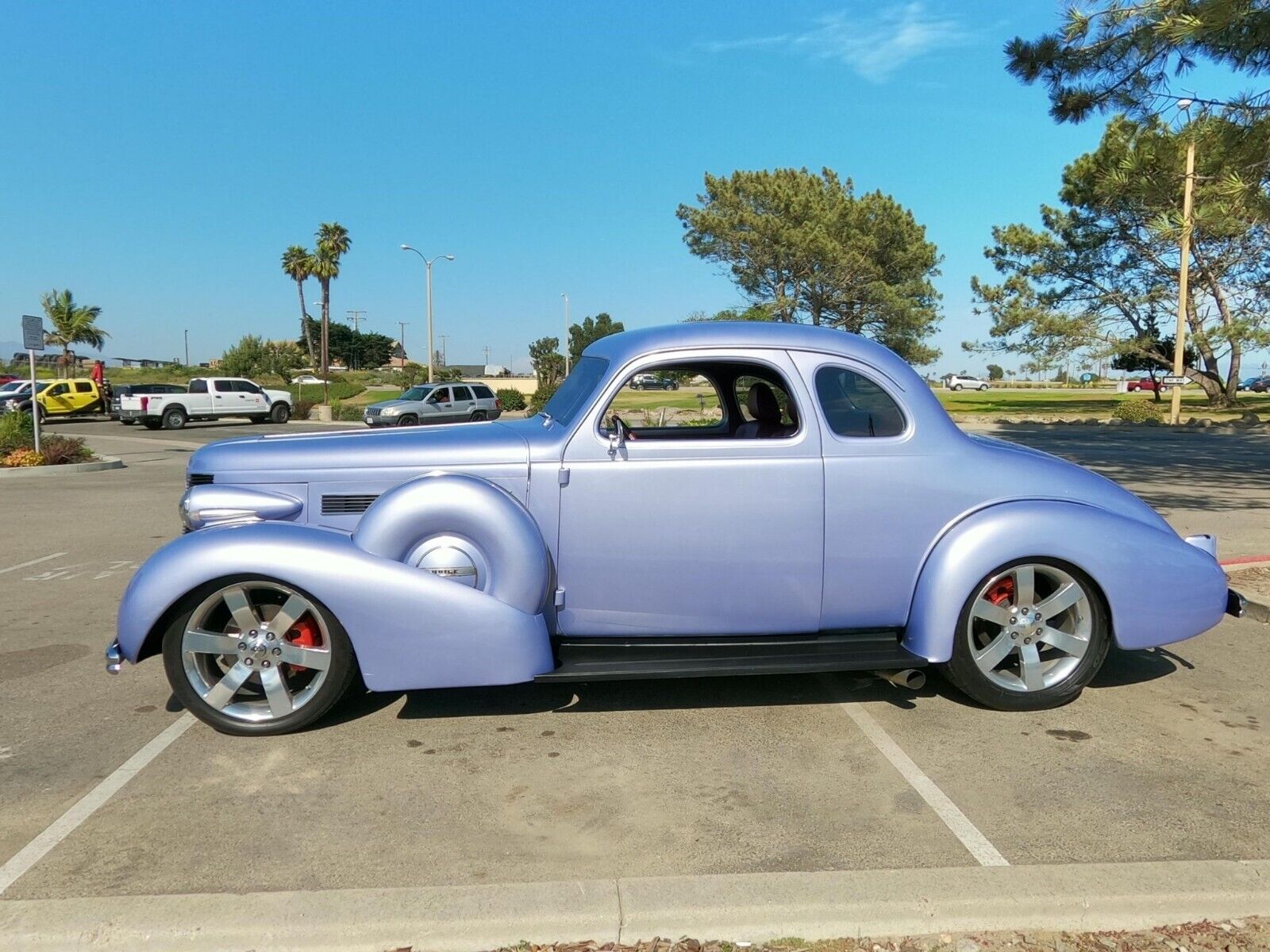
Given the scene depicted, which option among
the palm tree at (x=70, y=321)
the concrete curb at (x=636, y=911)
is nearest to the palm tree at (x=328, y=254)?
the palm tree at (x=70, y=321)

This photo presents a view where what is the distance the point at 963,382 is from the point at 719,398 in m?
110

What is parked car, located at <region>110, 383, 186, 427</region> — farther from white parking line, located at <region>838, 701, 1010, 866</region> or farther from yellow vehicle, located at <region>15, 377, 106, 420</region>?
Result: white parking line, located at <region>838, 701, 1010, 866</region>

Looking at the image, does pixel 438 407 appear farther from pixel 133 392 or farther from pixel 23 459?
pixel 23 459

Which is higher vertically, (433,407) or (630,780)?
(433,407)

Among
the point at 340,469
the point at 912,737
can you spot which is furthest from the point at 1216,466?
the point at 340,469

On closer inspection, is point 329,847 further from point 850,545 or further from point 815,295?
point 815,295

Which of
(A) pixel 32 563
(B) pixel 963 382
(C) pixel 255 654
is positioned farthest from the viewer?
(B) pixel 963 382

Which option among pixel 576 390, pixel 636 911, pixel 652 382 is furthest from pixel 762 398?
pixel 636 911

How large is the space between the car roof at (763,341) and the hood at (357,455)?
0.74m

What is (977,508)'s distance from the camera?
4.41 m

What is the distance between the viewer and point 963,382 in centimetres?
10875

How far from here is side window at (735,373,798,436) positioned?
15.2 ft

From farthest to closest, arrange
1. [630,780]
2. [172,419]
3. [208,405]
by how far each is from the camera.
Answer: [208,405] → [172,419] → [630,780]

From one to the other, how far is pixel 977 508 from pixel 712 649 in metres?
1.39
